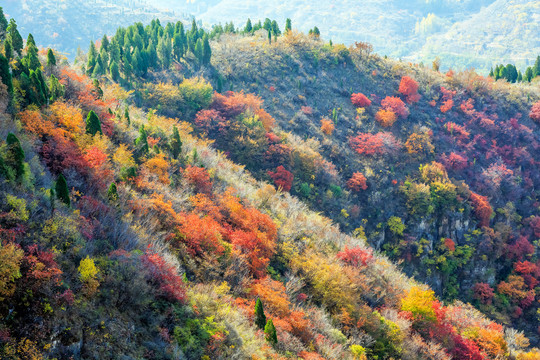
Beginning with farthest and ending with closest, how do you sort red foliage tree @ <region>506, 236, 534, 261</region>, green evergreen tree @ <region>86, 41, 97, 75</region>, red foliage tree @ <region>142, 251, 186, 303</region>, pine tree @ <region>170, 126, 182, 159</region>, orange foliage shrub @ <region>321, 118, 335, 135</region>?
orange foliage shrub @ <region>321, 118, 335, 135</region> < red foliage tree @ <region>506, 236, 534, 261</region> < green evergreen tree @ <region>86, 41, 97, 75</region> < pine tree @ <region>170, 126, 182, 159</region> < red foliage tree @ <region>142, 251, 186, 303</region>

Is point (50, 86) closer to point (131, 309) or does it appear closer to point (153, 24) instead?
point (131, 309)

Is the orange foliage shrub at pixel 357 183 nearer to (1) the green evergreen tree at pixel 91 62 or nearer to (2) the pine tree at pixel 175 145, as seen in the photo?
(2) the pine tree at pixel 175 145

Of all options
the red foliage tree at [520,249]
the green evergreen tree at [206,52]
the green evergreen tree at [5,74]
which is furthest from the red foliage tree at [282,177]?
the red foliage tree at [520,249]

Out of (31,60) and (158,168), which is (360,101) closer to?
(158,168)

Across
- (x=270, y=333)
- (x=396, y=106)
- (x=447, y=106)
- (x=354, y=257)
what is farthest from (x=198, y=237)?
(x=447, y=106)

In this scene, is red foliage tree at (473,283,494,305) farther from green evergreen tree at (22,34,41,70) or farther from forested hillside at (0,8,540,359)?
green evergreen tree at (22,34,41,70)

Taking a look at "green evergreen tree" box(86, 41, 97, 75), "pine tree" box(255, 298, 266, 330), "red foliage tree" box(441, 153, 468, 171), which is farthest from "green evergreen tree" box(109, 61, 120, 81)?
"red foliage tree" box(441, 153, 468, 171)

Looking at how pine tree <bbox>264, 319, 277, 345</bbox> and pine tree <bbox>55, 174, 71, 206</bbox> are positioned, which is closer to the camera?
pine tree <bbox>55, 174, 71, 206</bbox>

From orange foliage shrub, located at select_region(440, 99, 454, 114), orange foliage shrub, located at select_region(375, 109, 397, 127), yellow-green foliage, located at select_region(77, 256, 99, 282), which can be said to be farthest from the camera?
orange foliage shrub, located at select_region(440, 99, 454, 114)
